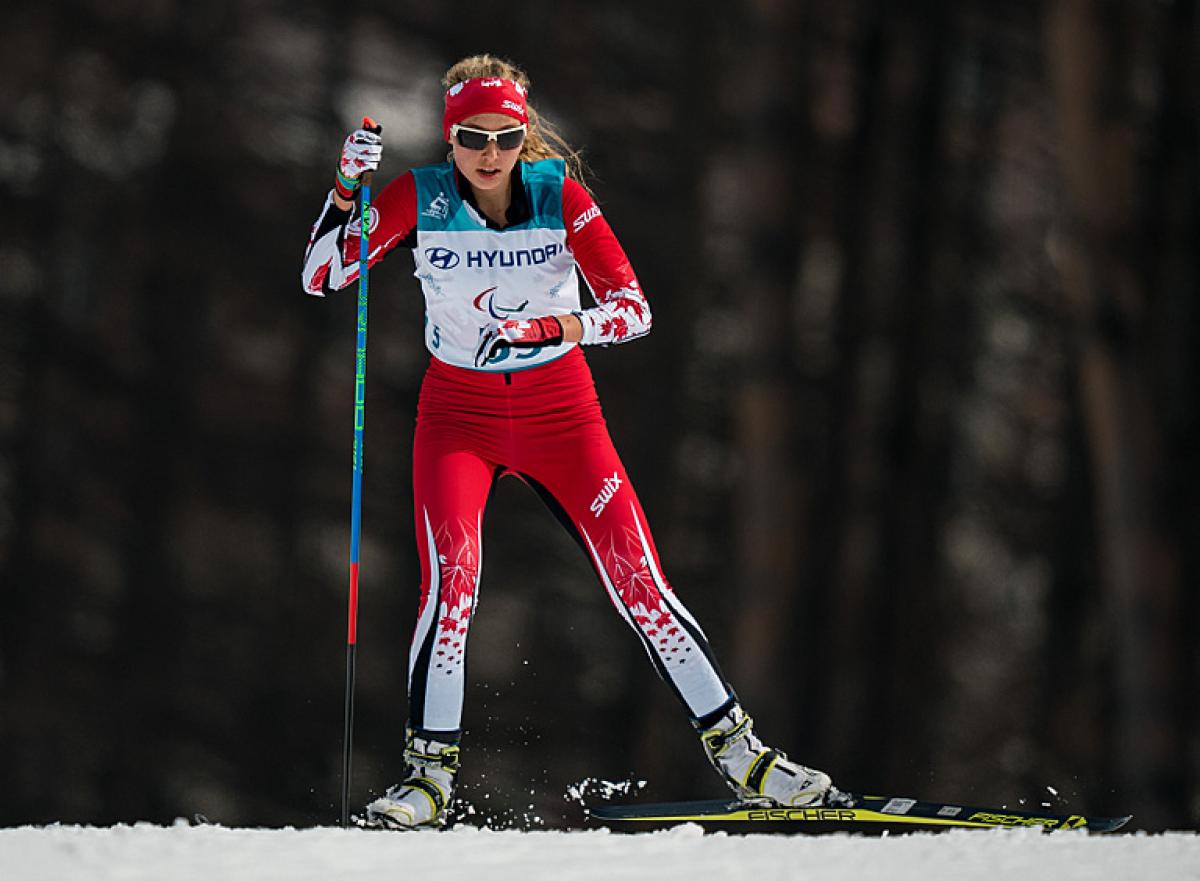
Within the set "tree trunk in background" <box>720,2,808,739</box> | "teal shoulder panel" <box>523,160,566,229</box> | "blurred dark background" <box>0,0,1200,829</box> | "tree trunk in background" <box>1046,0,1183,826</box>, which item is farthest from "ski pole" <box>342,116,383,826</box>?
"tree trunk in background" <box>1046,0,1183,826</box>

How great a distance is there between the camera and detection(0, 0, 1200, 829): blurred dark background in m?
3.20

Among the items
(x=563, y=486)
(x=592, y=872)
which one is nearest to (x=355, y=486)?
(x=563, y=486)

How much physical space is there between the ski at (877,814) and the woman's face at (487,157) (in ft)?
4.03

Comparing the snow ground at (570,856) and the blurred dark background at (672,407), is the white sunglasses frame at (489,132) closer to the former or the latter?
the blurred dark background at (672,407)

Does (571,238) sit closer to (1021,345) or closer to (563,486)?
(563,486)

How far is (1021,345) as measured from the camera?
3383 millimetres

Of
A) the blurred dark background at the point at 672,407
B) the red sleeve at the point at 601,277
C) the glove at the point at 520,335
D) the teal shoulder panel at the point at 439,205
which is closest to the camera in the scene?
the glove at the point at 520,335

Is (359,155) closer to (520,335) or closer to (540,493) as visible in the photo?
(520,335)

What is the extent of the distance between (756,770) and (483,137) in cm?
123

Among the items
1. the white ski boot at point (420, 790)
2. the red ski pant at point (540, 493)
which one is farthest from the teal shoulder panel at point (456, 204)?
the white ski boot at point (420, 790)

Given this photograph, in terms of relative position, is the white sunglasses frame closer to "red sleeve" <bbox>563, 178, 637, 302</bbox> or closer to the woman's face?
the woman's face

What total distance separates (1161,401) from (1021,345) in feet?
1.21

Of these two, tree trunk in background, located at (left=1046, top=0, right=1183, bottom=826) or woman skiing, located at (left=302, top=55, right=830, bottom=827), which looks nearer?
woman skiing, located at (left=302, top=55, right=830, bottom=827)

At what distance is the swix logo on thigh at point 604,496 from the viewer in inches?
101
